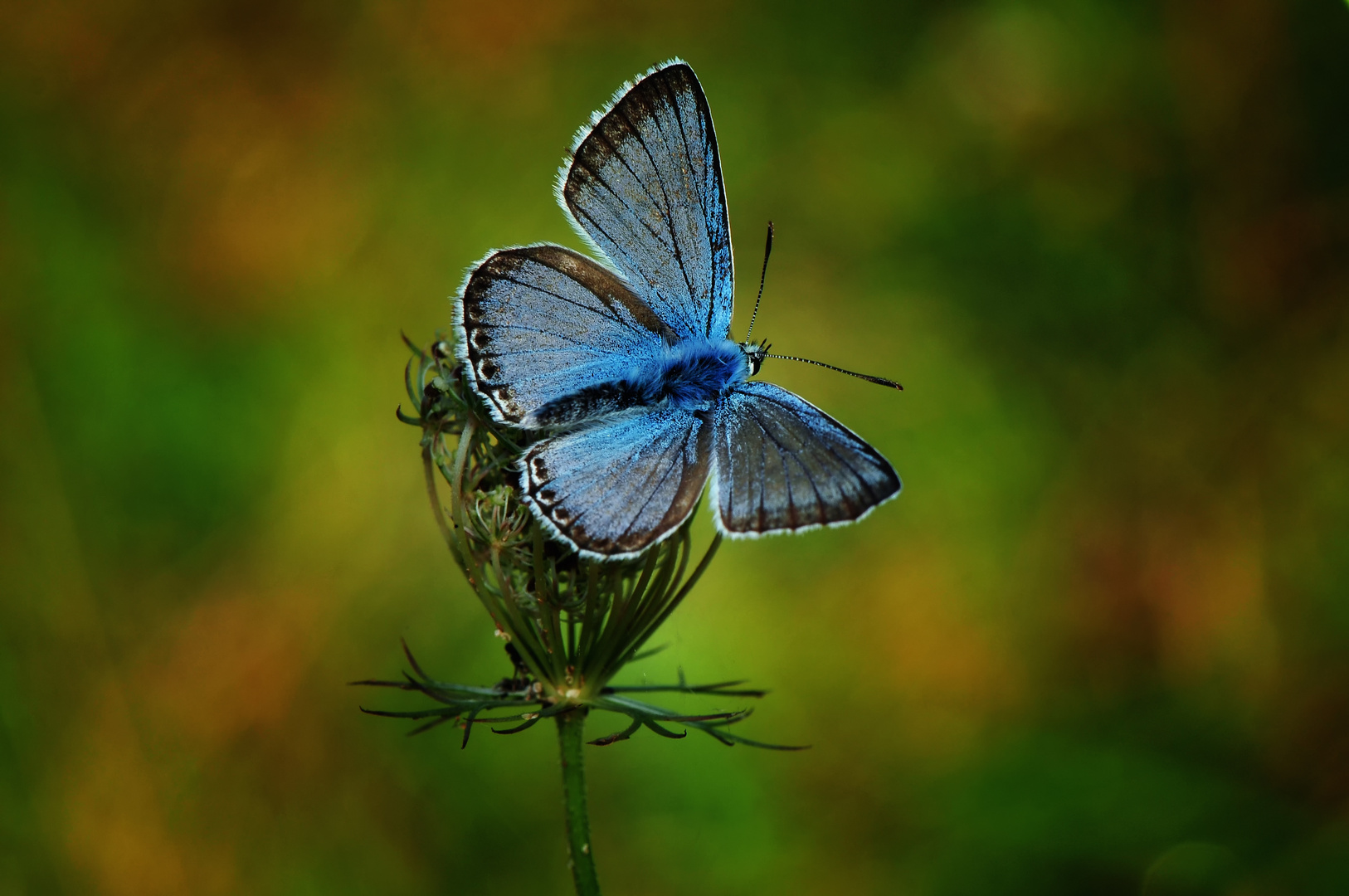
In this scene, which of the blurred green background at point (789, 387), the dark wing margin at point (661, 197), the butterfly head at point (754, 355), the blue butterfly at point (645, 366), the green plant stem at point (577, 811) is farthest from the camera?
the blurred green background at point (789, 387)

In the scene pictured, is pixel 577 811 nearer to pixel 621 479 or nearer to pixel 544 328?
pixel 621 479

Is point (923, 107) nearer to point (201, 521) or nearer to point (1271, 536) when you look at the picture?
point (1271, 536)

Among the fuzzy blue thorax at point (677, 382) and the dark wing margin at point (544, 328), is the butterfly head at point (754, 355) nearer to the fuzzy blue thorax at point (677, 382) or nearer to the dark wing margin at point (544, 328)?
the fuzzy blue thorax at point (677, 382)

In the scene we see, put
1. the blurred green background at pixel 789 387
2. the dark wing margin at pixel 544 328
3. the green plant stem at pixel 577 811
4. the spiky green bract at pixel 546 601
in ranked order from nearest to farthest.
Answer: the green plant stem at pixel 577 811 < the spiky green bract at pixel 546 601 < the dark wing margin at pixel 544 328 < the blurred green background at pixel 789 387

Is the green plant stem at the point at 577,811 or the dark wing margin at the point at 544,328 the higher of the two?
the dark wing margin at the point at 544,328

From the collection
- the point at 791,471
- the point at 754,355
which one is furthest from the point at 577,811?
the point at 754,355

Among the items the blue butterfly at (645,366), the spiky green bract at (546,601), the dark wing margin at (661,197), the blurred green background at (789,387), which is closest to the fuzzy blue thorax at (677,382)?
the blue butterfly at (645,366)

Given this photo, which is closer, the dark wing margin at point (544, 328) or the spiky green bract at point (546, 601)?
the spiky green bract at point (546, 601)
